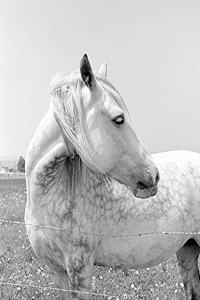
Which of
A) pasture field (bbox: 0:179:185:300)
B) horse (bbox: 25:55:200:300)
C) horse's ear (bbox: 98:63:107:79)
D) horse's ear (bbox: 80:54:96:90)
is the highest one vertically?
horse's ear (bbox: 80:54:96:90)

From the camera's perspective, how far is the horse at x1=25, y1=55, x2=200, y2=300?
7.34 feet

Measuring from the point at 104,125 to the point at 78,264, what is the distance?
0.73 m

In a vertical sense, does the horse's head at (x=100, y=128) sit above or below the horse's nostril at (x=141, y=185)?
above

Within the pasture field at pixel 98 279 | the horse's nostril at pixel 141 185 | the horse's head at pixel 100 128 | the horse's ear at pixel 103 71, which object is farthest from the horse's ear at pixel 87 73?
the pasture field at pixel 98 279

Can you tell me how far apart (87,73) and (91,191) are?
649mm

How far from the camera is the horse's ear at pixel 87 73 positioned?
2123 mm

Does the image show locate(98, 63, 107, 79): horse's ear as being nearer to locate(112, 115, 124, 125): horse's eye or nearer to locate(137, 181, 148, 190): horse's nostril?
locate(112, 115, 124, 125): horse's eye

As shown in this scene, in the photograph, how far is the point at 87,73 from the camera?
7.16 feet

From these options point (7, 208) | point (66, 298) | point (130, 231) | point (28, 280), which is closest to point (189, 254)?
point (130, 231)

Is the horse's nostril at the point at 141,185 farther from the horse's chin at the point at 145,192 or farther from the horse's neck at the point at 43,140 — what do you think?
the horse's neck at the point at 43,140

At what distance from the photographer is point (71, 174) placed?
2.45m

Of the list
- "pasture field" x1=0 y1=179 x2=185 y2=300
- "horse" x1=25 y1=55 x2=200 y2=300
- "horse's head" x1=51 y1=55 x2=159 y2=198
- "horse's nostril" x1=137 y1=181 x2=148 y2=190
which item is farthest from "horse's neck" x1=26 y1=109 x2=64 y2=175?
"pasture field" x1=0 y1=179 x2=185 y2=300

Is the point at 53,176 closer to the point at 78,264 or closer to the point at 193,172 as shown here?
the point at 78,264

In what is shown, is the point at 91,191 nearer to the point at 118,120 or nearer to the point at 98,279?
the point at 118,120
